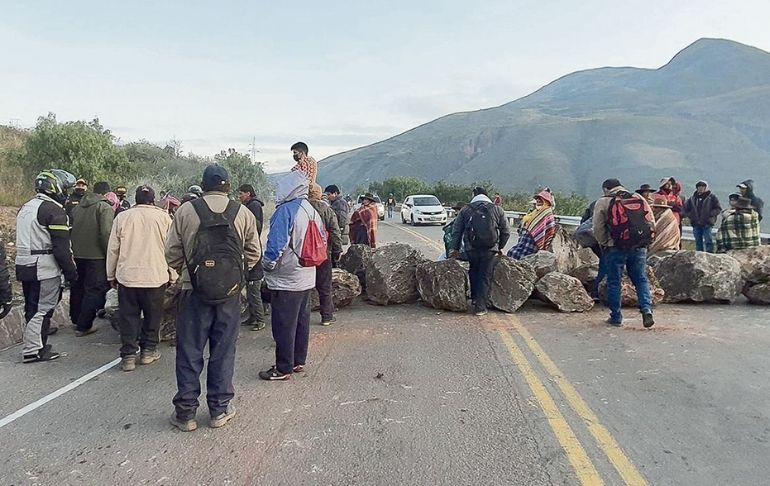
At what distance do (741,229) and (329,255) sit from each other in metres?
7.20

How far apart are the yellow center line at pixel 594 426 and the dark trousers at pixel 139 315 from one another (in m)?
4.10

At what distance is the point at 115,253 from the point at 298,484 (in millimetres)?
3783

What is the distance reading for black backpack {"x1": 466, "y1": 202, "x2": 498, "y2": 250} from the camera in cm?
837

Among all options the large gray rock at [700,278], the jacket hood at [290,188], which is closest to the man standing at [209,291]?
the jacket hood at [290,188]

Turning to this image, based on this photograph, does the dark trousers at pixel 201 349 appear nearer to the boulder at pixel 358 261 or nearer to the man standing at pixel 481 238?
the man standing at pixel 481 238

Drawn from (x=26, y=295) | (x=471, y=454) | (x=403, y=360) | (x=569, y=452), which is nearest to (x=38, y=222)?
(x=26, y=295)

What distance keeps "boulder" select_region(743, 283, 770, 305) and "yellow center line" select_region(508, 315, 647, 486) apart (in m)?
4.40

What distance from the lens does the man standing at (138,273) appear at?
6289 mm

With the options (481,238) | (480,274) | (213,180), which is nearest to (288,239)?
(213,180)

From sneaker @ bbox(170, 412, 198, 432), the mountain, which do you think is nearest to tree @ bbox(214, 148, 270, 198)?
sneaker @ bbox(170, 412, 198, 432)

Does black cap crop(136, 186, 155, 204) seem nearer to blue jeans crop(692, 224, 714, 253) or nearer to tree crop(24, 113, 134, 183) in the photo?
blue jeans crop(692, 224, 714, 253)

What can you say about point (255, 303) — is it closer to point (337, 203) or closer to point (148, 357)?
point (148, 357)

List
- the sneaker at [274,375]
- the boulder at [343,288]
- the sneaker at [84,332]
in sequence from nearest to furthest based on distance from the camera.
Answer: the sneaker at [274,375], the sneaker at [84,332], the boulder at [343,288]

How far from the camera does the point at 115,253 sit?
634 centimetres
